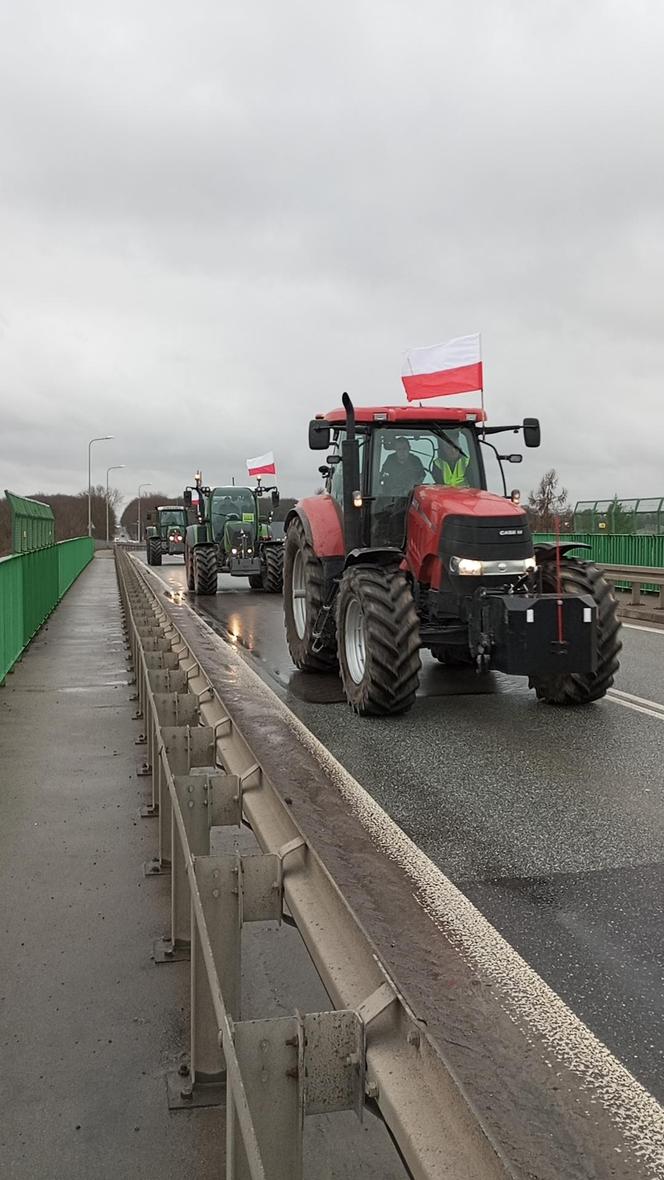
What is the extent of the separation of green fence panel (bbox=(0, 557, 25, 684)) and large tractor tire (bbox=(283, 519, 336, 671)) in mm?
2922

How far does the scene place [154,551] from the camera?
41.8 m

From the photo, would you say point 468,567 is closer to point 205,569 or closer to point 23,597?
point 23,597

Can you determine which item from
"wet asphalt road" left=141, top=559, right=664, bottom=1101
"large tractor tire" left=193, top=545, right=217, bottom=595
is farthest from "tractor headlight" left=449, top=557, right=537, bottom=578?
"large tractor tire" left=193, top=545, right=217, bottom=595

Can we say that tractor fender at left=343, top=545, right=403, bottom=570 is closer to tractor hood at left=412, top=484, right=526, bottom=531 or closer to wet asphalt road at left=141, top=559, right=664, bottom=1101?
tractor hood at left=412, top=484, right=526, bottom=531

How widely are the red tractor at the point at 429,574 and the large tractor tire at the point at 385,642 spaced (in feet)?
0.04

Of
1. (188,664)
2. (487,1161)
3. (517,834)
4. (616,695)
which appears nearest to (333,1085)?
(487,1161)

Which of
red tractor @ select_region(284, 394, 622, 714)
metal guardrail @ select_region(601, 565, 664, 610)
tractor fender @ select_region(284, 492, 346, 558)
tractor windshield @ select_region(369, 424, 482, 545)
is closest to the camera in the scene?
red tractor @ select_region(284, 394, 622, 714)

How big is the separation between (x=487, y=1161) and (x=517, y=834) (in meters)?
3.32

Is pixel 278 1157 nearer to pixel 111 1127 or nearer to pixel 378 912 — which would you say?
pixel 111 1127

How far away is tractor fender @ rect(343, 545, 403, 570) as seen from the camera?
26.2 ft

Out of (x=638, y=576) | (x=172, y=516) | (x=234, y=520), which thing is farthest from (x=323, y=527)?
(x=172, y=516)

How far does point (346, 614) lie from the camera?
809 cm

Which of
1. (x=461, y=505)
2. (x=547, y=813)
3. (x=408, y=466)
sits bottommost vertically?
(x=547, y=813)

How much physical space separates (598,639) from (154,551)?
117 ft
